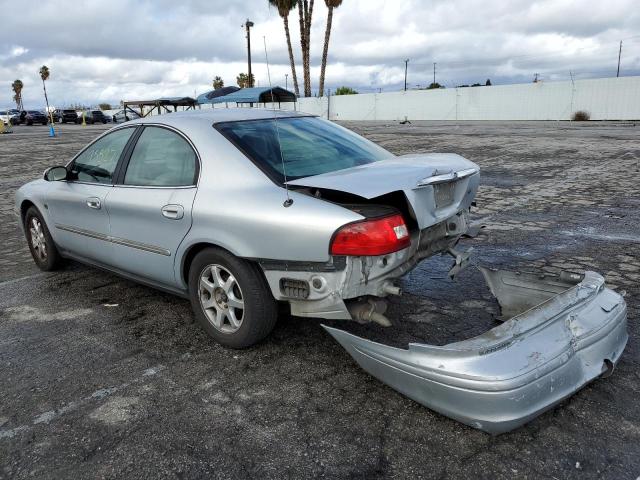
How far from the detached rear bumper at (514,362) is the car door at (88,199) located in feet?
7.71

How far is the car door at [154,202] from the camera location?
3.57m

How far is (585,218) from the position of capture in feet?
22.9

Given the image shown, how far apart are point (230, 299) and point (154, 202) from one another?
92 cm

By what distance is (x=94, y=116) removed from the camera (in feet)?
170

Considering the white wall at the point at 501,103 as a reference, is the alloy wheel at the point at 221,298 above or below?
below

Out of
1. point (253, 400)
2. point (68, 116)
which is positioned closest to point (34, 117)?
point (68, 116)

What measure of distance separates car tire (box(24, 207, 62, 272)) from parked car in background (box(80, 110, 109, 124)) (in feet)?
168

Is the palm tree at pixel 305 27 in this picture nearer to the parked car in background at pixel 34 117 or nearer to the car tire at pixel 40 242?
the parked car in background at pixel 34 117

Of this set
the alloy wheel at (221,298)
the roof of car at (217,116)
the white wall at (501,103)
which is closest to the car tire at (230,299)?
the alloy wheel at (221,298)

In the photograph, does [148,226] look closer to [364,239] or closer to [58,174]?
[58,174]

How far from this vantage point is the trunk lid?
2.90 metres

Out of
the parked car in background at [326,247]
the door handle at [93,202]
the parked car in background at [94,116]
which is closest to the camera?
the parked car in background at [326,247]

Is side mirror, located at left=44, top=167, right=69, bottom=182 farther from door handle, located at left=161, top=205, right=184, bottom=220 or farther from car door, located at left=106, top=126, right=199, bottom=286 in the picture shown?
door handle, located at left=161, top=205, right=184, bottom=220

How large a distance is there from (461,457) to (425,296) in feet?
6.53
